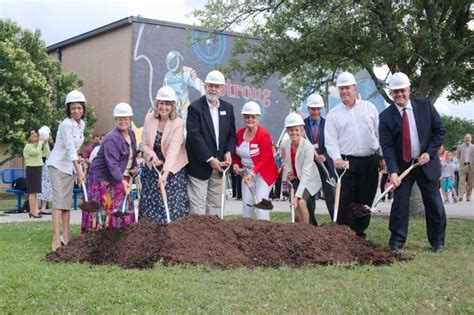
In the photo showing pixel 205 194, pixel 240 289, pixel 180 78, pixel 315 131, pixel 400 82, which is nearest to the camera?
pixel 240 289

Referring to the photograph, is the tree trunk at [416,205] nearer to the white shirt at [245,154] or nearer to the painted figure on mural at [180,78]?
the white shirt at [245,154]

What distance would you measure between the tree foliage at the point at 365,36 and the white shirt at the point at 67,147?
5.72m

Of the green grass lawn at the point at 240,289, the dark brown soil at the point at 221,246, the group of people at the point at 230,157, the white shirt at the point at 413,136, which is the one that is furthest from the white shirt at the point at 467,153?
the dark brown soil at the point at 221,246

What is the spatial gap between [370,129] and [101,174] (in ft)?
11.8

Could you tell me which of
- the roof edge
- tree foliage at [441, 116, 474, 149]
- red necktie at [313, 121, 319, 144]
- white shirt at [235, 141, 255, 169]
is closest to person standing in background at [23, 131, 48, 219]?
white shirt at [235, 141, 255, 169]

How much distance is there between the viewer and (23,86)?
2339 centimetres

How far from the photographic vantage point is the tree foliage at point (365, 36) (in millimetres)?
12359

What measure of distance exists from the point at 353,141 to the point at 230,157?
163 centimetres

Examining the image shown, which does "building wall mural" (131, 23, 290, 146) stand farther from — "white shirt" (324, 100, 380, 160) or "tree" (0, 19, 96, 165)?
"white shirt" (324, 100, 380, 160)

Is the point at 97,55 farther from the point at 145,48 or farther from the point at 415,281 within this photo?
the point at 415,281

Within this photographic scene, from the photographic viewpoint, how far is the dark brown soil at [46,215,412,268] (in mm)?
6656

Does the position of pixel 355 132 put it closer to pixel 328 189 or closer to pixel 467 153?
pixel 328 189

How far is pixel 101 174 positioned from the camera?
8.43m

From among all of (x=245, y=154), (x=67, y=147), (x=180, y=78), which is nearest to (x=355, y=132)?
(x=245, y=154)
